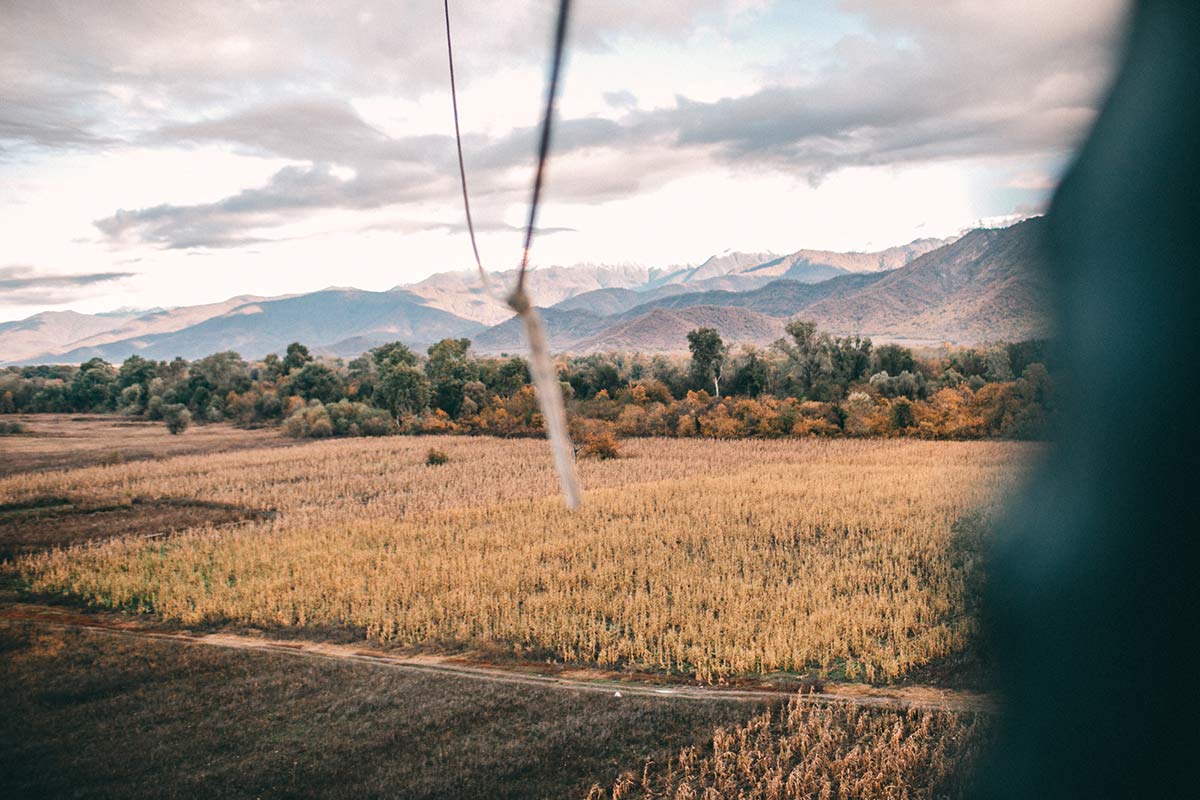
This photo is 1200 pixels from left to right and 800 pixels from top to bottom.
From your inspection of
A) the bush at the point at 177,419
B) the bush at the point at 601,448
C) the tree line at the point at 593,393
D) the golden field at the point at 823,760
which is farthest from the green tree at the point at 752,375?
the golden field at the point at 823,760

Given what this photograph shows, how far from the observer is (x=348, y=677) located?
11961mm

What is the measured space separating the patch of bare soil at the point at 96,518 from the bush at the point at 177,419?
3316cm

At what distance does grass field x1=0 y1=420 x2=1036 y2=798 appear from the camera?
8664 mm

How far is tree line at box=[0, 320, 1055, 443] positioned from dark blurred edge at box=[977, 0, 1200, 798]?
40.2m

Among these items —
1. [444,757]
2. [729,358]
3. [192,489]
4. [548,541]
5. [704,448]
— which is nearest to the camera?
[444,757]

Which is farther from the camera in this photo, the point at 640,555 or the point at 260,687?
the point at 640,555

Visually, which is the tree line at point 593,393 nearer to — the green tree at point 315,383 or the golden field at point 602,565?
the green tree at point 315,383

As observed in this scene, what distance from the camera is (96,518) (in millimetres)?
26609

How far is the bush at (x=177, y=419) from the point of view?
6044 centimetres

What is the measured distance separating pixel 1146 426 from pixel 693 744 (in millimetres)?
9237

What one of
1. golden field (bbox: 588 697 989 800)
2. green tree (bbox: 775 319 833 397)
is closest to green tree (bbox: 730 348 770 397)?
green tree (bbox: 775 319 833 397)

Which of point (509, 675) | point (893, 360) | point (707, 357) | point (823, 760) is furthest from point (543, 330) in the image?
point (893, 360)

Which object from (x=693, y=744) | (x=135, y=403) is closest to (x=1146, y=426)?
(x=693, y=744)

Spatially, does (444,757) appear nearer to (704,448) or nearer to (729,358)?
(704,448)
